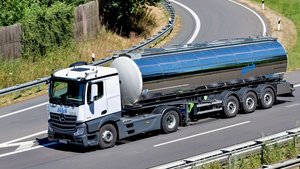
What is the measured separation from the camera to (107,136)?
21.2 meters

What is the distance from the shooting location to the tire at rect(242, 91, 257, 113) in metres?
25.7

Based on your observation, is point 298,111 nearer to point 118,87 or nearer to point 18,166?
point 118,87

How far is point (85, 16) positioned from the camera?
3950 centimetres

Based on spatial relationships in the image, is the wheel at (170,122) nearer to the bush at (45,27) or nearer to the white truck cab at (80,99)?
the white truck cab at (80,99)

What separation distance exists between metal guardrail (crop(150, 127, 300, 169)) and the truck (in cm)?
523

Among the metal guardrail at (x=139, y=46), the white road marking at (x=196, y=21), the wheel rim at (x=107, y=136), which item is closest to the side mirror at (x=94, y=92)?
the wheel rim at (x=107, y=136)

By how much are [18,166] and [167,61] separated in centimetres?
659

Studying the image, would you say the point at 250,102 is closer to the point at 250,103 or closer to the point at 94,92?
the point at 250,103

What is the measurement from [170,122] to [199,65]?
2429mm

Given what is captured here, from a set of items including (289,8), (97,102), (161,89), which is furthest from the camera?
(289,8)

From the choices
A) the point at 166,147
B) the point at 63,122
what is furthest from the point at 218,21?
the point at 63,122

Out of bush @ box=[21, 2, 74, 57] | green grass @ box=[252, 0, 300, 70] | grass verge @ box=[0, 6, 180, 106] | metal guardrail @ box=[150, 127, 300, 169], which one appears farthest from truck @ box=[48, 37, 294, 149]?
green grass @ box=[252, 0, 300, 70]

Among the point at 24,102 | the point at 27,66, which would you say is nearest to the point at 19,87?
the point at 24,102

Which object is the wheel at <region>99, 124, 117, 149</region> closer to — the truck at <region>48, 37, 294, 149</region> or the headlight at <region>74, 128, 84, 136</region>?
the truck at <region>48, 37, 294, 149</region>
